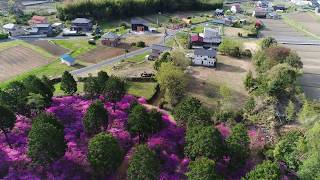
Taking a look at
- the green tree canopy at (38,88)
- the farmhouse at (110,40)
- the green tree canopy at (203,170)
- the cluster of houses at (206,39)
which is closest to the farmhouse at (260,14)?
the cluster of houses at (206,39)

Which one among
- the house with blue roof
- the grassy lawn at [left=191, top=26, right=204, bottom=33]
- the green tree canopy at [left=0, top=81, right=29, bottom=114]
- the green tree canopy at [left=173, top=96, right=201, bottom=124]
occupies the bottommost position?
the green tree canopy at [left=173, top=96, right=201, bottom=124]

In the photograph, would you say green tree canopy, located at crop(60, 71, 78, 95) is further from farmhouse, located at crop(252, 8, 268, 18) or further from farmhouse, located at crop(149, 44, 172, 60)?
farmhouse, located at crop(252, 8, 268, 18)

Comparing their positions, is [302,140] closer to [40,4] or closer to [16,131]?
[16,131]

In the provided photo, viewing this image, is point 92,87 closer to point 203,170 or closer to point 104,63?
point 104,63

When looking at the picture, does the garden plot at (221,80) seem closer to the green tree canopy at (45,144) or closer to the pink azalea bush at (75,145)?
the pink azalea bush at (75,145)

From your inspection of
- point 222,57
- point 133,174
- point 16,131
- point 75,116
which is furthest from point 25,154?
point 222,57

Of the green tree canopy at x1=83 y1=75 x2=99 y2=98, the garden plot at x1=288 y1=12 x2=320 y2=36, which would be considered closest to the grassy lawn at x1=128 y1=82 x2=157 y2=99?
the green tree canopy at x1=83 y1=75 x2=99 y2=98

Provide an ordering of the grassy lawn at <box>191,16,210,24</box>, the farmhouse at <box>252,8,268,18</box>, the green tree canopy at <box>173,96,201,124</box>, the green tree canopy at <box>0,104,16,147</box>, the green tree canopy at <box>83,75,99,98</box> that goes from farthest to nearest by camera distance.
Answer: the farmhouse at <box>252,8,268,18</box> < the grassy lawn at <box>191,16,210,24</box> < the green tree canopy at <box>83,75,99,98</box> < the green tree canopy at <box>173,96,201,124</box> < the green tree canopy at <box>0,104,16,147</box>

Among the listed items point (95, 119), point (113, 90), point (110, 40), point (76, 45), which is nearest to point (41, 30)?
point (76, 45)
